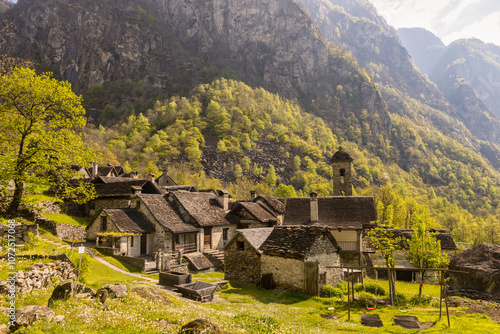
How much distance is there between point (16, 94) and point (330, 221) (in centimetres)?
3254

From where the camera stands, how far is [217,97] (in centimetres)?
15300

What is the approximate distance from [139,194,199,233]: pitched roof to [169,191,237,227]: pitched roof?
4.72 ft

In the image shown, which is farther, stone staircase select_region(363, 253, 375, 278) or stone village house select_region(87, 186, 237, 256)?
stone staircase select_region(363, 253, 375, 278)

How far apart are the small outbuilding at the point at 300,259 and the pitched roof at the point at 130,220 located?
15925mm

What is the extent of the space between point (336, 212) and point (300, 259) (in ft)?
58.8

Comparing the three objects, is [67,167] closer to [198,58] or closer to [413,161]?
[413,161]

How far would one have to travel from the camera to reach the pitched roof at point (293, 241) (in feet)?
70.3

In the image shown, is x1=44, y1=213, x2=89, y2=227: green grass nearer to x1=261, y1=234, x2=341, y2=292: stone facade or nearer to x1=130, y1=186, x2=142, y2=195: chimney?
x1=130, y1=186, x2=142, y2=195: chimney

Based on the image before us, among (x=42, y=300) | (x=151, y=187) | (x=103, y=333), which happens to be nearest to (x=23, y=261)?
(x=42, y=300)

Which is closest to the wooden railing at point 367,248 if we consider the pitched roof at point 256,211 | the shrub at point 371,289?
the pitched roof at point 256,211

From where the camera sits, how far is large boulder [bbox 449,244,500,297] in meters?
31.1

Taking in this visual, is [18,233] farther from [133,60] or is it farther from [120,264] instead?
[133,60]

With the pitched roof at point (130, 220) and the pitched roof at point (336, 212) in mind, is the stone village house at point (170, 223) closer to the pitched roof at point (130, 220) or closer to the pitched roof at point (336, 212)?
the pitched roof at point (130, 220)

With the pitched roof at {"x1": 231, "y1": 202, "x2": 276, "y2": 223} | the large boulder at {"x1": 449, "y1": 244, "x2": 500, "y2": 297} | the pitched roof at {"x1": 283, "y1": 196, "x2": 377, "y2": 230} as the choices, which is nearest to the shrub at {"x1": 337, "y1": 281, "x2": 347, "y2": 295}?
the pitched roof at {"x1": 283, "y1": 196, "x2": 377, "y2": 230}
